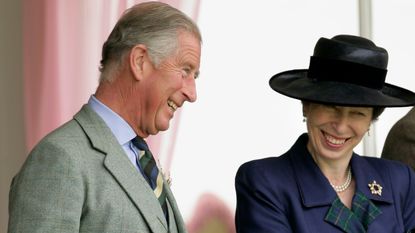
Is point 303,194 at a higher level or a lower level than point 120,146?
lower

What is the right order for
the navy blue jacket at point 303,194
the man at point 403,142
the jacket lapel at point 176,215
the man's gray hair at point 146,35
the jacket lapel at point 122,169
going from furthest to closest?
the man at point 403,142 → the navy blue jacket at point 303,194 → the jacket lapel at point 176,215 → the man's gray hair at point 146,35 → the jacket lapel at point 122,169

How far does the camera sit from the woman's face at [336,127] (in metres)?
2.69

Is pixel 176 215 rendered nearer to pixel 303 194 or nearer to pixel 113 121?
pixel 113 121

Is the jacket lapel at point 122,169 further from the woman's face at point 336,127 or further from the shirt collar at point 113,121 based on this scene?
the woman's face at point 336,127

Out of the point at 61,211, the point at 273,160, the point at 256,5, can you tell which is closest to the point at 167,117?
the point at 61,211

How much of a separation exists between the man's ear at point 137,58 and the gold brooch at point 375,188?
99 centimetres

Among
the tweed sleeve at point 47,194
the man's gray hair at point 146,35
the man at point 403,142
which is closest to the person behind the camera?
the tweed sleeve at point 47,194

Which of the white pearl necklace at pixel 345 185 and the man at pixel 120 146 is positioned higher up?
the man at pixel 120 146

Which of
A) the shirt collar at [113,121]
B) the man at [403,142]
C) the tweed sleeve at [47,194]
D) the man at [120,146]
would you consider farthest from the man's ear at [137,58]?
the man at [403,142]

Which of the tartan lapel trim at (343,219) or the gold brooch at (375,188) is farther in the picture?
the gold brooch at (375,188)

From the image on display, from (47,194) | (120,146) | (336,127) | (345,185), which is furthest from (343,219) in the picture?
(47,194)

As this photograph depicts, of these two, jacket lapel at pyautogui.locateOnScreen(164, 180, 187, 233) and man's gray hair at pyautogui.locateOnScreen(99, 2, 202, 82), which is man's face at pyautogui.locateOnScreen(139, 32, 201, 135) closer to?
man's gray hair at pyautogui.locateOnScreen(99, 2, 202, 82)

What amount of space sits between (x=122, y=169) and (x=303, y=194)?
0.80 meters

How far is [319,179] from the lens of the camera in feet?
9.02
